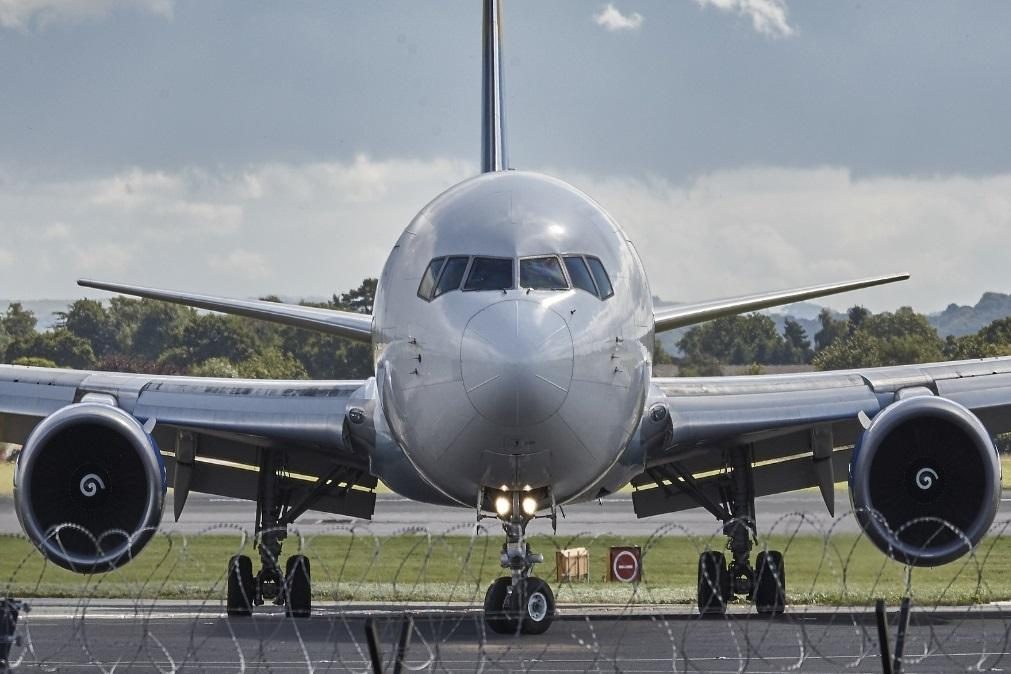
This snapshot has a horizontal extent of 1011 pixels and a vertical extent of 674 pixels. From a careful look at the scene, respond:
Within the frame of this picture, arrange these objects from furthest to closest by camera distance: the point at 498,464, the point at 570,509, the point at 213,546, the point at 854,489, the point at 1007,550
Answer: the point at 570,509, the point at 213,546, the point at 1007,550, the point at 854,489, the point at 498,464

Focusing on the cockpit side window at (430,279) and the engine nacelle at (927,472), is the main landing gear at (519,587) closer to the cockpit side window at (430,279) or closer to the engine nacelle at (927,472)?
the cockpit side window at (430,279)

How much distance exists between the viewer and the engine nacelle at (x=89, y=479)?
17.4 metres

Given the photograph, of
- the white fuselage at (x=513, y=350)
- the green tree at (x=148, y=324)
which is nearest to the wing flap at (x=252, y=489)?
the white fuselage at (x=513, y=350)

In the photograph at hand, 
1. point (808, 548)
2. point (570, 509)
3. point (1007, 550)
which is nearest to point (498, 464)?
point (808, 548)

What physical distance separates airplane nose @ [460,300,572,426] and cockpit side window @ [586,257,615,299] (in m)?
0.99

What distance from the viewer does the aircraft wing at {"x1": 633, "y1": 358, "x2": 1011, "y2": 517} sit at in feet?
59.8

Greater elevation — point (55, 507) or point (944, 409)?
point (944, 409)

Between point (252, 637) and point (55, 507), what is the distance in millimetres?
2375

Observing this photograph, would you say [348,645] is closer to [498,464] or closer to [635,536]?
[498,464]

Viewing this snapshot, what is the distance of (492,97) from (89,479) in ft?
23.6

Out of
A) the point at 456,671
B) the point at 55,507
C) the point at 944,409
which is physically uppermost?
the point at 944,409

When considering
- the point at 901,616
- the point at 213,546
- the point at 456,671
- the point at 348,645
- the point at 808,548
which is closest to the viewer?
the point at 901,616

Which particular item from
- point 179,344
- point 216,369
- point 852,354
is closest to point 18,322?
point 179,344

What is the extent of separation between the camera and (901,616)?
1016 centimetres
